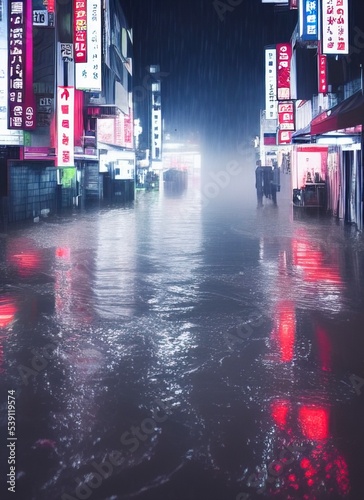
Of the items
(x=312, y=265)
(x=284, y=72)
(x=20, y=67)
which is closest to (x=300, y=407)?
(x=312, y=265)

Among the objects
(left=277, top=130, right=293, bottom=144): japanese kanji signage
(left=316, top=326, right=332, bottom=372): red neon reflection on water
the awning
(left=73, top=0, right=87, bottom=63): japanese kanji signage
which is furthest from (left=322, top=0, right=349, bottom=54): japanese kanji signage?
(left=277, top=130, right=293, bottom=144): japanese kanji signage

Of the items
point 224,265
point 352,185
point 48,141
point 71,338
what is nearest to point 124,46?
point 48,141

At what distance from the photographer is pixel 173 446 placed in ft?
15.3

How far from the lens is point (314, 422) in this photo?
5.11 meters

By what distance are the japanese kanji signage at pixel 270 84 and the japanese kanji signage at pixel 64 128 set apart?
2291 cm

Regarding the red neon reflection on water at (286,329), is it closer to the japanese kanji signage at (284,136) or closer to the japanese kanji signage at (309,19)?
the japanese kanji signage at (309,19)

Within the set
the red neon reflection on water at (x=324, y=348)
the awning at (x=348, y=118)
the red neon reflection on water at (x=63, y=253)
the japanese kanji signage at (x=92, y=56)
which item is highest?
the japanese kanji signage at (x=92, y=56)

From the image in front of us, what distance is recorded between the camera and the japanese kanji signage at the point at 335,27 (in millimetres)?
22484

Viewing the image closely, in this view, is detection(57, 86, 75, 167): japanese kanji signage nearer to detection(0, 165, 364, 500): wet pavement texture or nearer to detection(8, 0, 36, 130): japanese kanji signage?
detection(8, 0, 36, 130): japanese kanji signage

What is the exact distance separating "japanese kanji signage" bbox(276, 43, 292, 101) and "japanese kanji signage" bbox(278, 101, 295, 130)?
4.72m

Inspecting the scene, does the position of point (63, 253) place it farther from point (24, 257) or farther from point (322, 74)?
point (322, 74)

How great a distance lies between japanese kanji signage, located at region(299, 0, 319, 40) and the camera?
24.6 meters

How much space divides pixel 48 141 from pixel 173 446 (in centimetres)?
2573

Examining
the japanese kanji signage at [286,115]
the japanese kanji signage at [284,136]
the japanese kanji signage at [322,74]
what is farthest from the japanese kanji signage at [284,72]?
the japanese kanji signage at [322,74]
